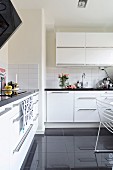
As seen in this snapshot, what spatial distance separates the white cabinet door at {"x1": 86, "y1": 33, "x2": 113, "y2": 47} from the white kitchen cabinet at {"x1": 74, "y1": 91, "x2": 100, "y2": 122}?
1168 mm

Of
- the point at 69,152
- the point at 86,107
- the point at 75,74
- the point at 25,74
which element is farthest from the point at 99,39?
the point at 69,152

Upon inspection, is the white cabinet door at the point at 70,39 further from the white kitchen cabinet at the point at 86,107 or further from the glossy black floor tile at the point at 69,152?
the glossy black floor tile at the point at 69,152

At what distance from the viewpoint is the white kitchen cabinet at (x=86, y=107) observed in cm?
432

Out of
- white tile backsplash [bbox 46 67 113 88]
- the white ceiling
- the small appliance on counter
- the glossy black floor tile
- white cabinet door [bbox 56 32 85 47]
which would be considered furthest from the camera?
white tile backsplash [bbox 46 67 113 88]

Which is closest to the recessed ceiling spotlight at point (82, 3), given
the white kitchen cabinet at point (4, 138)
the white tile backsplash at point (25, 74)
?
the white tile backsplash at point (25, 74)

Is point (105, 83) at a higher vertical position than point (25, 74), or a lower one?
lower

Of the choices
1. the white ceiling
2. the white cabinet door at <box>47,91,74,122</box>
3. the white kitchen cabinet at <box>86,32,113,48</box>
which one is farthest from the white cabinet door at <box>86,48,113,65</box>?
the white cabinet door at <box>47,91,74,122</box>

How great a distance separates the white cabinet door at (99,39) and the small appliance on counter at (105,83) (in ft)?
2.76

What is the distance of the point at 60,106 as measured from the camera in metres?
4.33

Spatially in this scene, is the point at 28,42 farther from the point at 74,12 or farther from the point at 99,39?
the point at 99,39

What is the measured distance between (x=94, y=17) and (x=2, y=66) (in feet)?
7.29

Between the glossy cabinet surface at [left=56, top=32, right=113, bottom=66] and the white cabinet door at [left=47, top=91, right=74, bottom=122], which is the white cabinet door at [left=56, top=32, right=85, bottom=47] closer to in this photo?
the glossy cabinet surface at [left=56, top=32, right=113, bottom=66]

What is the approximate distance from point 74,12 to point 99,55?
122 cm

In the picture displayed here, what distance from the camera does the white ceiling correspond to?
3.50 metres
